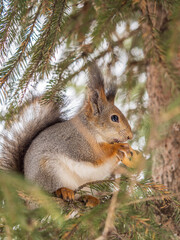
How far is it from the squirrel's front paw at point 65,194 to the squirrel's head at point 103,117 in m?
0.38

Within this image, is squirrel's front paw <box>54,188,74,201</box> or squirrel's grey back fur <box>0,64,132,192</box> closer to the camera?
squirrel's front paw <box>54,188,74,201</box>

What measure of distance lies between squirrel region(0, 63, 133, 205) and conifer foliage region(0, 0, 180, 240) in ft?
0.45

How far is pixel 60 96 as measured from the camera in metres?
1.28

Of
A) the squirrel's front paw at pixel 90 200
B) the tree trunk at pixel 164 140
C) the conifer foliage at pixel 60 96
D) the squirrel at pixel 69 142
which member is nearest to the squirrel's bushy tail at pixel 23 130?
the squirrel at pixel 69 142

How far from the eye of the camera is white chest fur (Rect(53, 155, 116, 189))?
1219mm

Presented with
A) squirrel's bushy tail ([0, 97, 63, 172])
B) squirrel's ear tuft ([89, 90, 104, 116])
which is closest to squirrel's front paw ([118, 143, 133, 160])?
squirrel's ear tuft ([89, 90, 104, 116])

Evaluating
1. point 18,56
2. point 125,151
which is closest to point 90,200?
point 125,151

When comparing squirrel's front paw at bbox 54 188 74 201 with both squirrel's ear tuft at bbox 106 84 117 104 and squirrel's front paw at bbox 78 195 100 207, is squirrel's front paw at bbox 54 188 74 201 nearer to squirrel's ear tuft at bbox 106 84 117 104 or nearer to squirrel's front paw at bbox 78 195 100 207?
squirrel's front paw at bbox 78 195 100 207

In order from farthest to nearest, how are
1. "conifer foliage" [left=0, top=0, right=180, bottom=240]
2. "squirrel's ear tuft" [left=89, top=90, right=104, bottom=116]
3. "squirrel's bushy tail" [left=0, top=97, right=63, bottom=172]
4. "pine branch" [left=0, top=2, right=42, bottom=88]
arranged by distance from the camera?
"squirrel's ear tuft" [left=89, top=90, right=104, bottom=116] → "squirrel's bushy tail" [left=0, top=97, right=63, bottom=172] → "pine branch" [left=0, top=2, right=42, bottom=88] → "conifer foliage" [left=0, top=0, right=180, bottom=240]

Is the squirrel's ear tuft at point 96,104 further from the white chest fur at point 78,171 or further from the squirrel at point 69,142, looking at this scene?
the white chest fur at point 78,171

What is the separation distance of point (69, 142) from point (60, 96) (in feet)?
0.76

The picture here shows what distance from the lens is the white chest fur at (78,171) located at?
122cm

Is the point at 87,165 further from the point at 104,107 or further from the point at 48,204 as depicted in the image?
the point at 48,204

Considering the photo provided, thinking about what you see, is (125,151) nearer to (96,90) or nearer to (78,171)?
(78,171)
